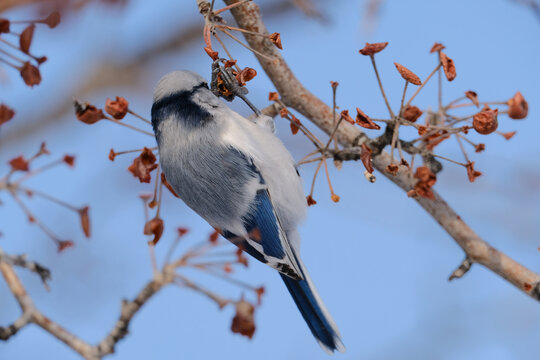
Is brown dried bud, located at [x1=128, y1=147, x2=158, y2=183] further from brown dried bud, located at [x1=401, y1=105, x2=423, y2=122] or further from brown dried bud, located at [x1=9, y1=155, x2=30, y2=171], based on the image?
brown dried bud, located at [x1=401, y1=105, x2=423, y2=122]

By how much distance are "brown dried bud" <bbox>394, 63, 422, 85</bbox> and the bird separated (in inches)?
25.0

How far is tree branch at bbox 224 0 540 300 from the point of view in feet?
6.37

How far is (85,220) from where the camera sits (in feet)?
7.04

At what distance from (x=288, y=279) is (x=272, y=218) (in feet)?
1.11

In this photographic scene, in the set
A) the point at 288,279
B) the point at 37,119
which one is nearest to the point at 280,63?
the point at 288,279

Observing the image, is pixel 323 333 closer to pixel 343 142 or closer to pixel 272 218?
pixel 272 218

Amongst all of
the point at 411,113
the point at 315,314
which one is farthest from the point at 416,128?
the point at 315,314

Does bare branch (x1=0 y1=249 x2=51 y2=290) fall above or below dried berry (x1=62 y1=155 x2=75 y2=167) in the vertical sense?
below

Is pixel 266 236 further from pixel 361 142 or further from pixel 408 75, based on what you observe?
pixel 408 75

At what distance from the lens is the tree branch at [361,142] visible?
1.94 m

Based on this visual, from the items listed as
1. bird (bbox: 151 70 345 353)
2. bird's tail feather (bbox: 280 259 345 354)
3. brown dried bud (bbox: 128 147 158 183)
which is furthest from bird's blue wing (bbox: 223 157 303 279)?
brown dried bud (bbox: 128 147 158 183)

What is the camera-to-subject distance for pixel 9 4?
7.20 feet

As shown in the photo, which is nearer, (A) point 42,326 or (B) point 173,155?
(A) point 42,326

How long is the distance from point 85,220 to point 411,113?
1.11 metres
